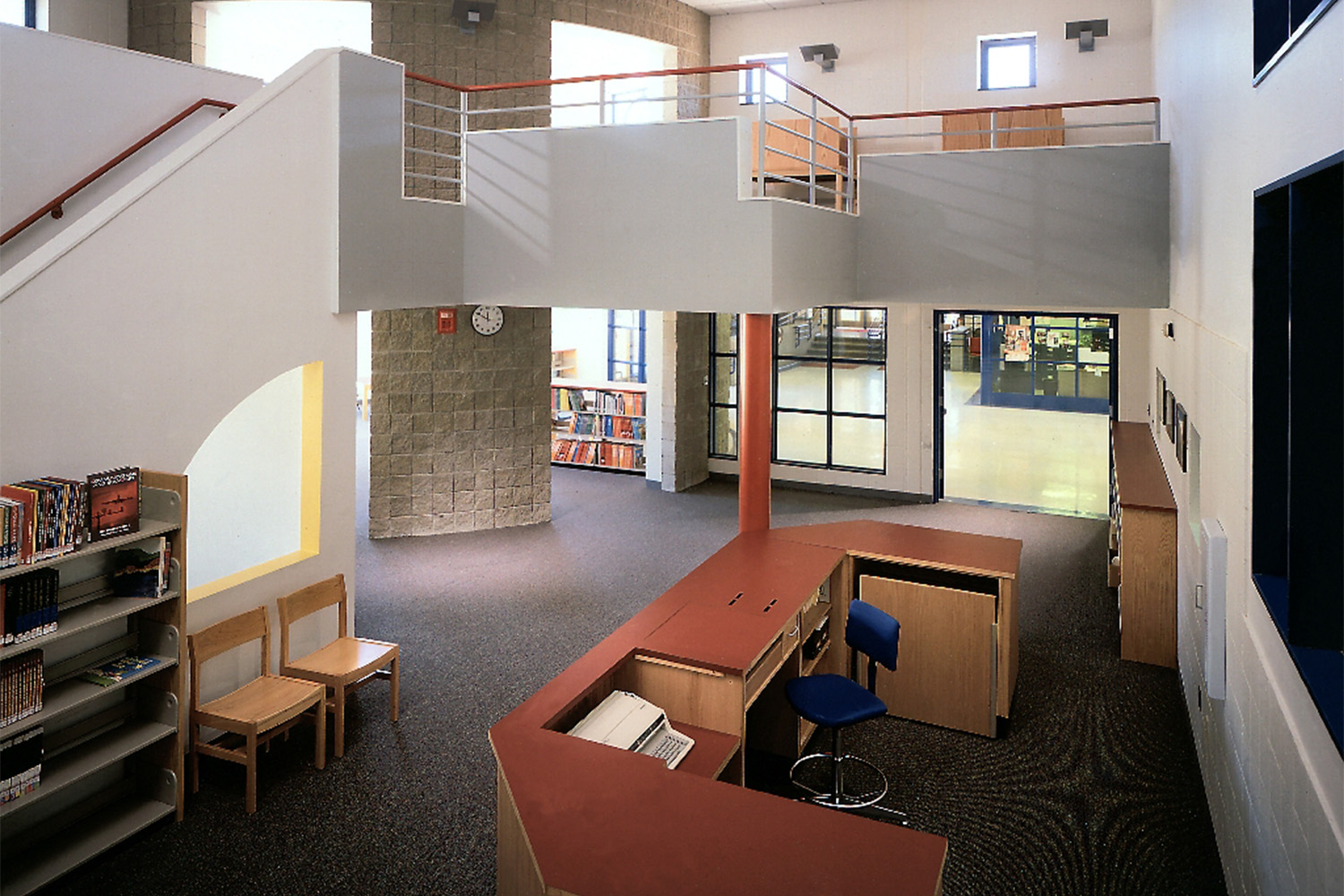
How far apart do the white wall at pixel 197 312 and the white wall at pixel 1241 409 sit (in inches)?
196

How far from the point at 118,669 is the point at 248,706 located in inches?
28.3

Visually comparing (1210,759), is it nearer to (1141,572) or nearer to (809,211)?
(1141,572)

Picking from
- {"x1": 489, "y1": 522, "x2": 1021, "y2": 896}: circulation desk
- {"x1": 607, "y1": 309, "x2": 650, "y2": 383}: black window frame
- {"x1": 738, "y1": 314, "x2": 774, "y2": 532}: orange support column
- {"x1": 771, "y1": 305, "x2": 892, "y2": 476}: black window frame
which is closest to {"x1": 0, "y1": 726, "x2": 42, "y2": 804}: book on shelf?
{"x1": 489, "y1": 522, "x2": 1021, "y2": 896}: circulation desk

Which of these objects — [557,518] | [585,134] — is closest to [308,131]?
[585,134]

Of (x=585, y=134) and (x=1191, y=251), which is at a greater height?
(x=585, y=134)

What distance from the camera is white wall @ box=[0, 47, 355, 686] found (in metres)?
4.66

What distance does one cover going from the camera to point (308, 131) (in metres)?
6.25

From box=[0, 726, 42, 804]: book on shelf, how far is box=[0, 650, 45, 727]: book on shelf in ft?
0.38

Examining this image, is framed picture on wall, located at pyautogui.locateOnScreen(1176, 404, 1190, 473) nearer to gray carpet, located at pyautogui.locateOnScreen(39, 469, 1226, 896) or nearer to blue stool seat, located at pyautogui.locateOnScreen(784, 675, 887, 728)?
gray carpet, located at pyautogui.locateOnScreen(39, 469, 1226, 896)

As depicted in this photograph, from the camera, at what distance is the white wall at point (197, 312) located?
466 cm

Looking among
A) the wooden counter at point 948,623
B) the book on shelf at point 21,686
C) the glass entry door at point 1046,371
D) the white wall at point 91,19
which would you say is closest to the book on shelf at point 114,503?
the book on shelf at point 21,686

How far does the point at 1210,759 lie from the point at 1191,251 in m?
3.06

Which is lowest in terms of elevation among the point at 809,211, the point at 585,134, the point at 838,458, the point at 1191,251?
the point at 838,458

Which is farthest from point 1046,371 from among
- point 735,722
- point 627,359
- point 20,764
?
point 20,764
